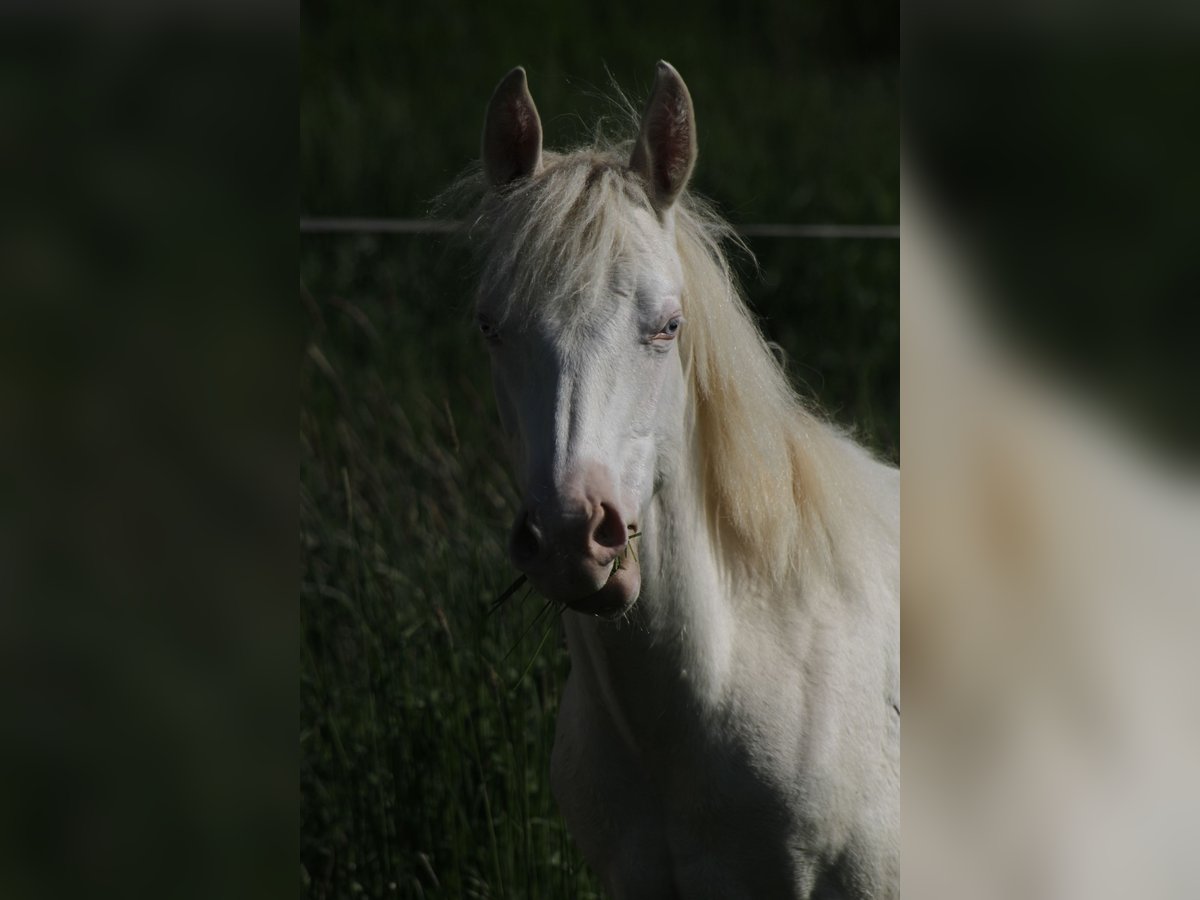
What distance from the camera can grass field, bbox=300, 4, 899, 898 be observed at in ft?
8.99

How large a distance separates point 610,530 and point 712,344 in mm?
418

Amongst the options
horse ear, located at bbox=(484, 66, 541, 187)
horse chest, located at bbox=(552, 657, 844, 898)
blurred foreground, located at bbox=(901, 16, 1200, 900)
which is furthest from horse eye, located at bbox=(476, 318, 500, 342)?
blurred foreground, located at bbox=(901, 16, 1200, 900)

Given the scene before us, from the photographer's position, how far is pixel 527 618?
10.5 feet

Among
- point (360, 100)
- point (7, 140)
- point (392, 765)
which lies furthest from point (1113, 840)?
point (360, 100)

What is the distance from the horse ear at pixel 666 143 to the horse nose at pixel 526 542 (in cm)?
54

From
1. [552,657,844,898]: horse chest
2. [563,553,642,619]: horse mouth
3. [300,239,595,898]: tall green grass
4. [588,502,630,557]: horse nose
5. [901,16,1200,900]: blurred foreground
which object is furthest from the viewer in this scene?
[300,239,595,898]: tall green grass

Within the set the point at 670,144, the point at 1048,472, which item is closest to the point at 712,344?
the point at 670,144

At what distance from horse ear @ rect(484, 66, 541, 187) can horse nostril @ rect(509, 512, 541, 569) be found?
1.78 feet

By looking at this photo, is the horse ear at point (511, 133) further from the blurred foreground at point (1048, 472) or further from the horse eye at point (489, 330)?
the blurred foreground at point (1048, 472)

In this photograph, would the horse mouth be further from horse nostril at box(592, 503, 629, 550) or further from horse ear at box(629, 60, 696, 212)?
horse ear at box(629, 60, 696, 212)

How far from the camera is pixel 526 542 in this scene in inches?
55.8

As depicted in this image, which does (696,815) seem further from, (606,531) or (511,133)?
(511,133)

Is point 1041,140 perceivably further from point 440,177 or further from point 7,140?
point 440,177

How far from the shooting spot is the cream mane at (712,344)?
159cm
